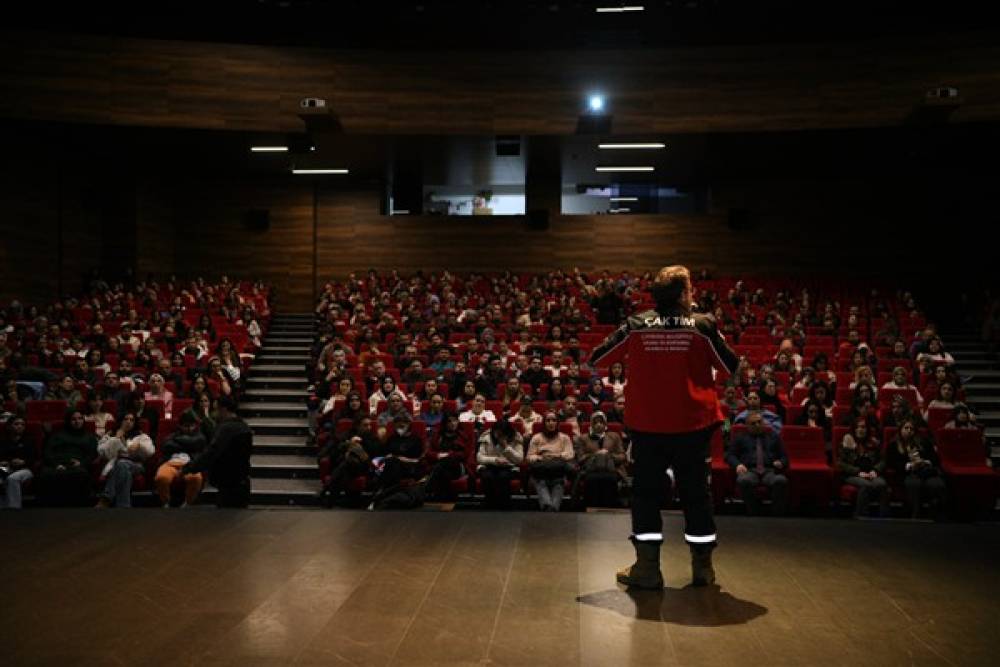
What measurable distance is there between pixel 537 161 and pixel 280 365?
6.51 meters

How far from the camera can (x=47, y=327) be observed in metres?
11.3

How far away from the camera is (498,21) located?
51.3 ft

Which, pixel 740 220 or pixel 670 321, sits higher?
pixel 740 220

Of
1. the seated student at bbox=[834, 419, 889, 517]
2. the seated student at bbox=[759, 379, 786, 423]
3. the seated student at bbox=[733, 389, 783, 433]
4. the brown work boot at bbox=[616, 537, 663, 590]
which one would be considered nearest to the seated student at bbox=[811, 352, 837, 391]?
the seated student at bbox=[759, 379, 786, 423]

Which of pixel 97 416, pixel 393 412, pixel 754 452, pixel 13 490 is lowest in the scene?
pixel 13 490

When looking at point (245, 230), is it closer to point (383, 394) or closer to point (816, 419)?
point (383, 394)

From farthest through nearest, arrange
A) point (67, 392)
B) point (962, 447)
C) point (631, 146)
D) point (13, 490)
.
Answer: point (631, 146) → point (67, 392) → point (962, 447) → point (13, 490)

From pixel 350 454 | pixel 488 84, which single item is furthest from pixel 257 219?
pixel 350 454

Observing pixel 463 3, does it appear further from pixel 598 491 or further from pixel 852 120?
pixel 598 491

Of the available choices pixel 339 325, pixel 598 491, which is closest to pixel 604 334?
pixel 339 325

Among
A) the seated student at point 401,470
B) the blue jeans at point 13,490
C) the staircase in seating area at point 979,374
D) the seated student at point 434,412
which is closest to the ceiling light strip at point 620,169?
the staircase in seating area at point 979,374

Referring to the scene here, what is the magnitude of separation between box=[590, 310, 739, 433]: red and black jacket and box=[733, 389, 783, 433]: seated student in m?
4.02

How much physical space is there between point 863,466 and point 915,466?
1.38ft

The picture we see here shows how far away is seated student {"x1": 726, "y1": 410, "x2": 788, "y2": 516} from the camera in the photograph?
7145mm
